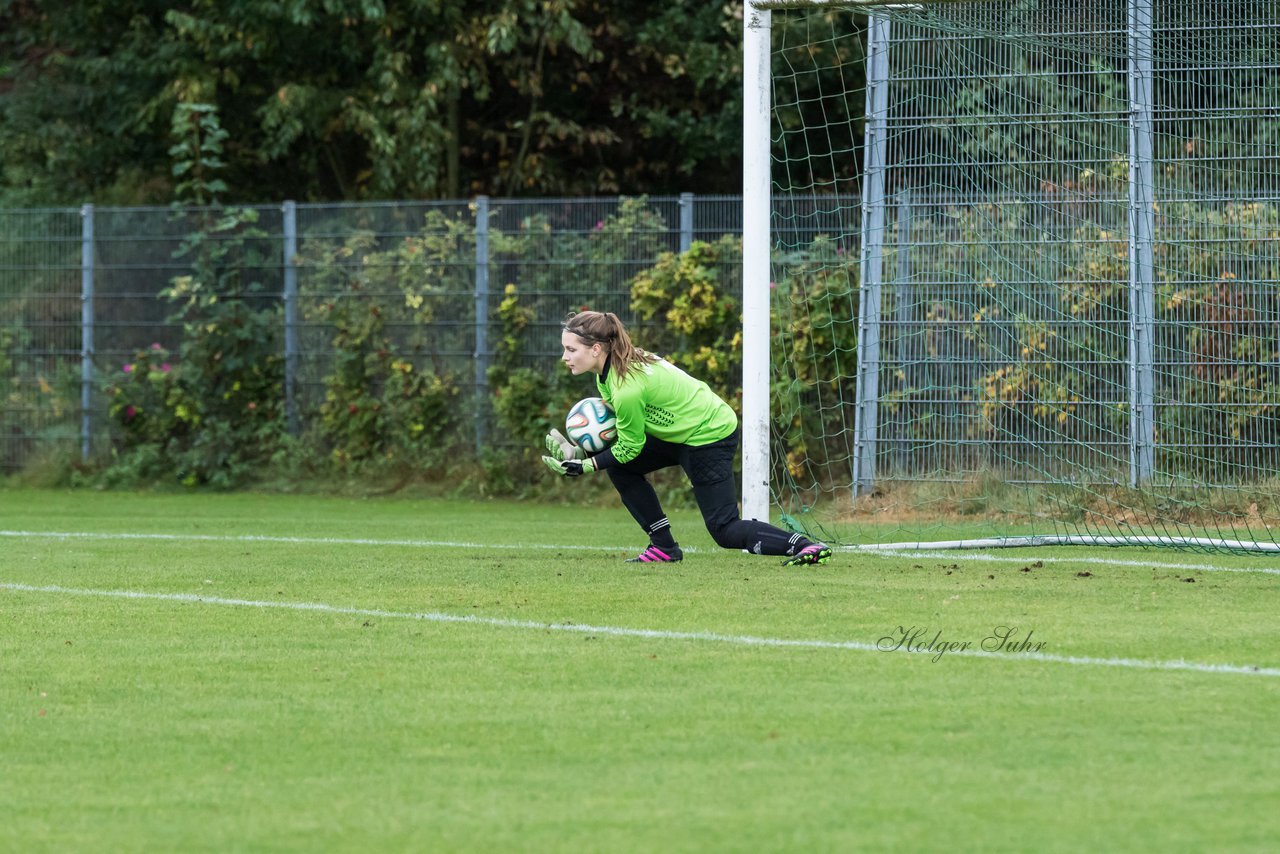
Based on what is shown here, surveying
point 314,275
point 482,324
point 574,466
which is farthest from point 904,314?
point 314,275

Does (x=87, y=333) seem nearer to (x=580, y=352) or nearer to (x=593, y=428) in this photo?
(x=593, y=428)

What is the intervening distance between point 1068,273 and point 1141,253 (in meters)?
0.47

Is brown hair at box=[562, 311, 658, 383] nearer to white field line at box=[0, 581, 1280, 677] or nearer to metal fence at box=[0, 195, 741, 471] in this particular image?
white field line at box=[0, 581, 1280, 677]

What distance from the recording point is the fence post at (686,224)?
624 inches

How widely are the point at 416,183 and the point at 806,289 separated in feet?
25.5

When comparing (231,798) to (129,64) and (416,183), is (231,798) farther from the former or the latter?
(129,64)

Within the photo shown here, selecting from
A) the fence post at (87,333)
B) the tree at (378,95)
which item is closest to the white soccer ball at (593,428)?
the fence post at (87,333)

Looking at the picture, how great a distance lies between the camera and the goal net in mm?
11492

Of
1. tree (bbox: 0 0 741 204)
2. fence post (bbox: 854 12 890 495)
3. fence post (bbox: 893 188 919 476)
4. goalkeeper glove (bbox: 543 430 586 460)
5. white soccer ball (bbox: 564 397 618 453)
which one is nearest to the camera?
goalkeeper glove (bbox: 543 430 586 460)

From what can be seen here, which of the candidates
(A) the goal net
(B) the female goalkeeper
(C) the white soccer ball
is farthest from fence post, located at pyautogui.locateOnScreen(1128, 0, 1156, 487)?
(C) the white soccer ball

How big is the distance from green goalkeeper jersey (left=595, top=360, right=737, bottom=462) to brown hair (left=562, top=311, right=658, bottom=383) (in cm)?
4

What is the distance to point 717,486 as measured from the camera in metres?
9.81

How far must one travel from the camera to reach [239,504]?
16016 mm

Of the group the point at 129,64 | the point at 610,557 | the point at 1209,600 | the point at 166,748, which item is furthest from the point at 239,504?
the point at 166,748
